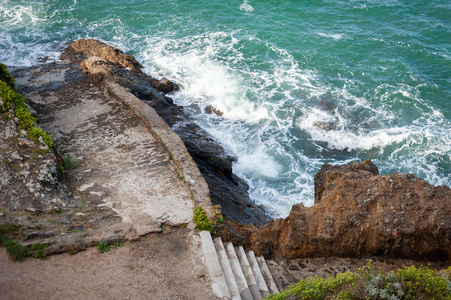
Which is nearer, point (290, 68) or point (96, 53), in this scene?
point (96, 53)

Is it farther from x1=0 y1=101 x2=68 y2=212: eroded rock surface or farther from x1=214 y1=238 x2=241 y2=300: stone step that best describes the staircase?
x1=0 y1=101 x2=68 y2=212: eroded rock surface

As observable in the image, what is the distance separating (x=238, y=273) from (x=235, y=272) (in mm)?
77

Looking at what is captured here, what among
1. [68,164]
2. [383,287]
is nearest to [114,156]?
[68,164]

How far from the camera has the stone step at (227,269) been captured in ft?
25.3

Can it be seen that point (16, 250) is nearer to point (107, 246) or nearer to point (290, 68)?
point (107, 246)

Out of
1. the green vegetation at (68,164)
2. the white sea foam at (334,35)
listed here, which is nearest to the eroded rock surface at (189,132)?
the green vegetation at (68,164)

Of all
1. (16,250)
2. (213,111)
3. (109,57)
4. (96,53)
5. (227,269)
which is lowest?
(213,111)

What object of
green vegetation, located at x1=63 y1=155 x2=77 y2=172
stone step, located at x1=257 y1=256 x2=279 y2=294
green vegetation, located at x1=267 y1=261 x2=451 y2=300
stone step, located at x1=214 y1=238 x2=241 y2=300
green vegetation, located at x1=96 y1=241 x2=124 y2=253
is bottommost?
stone step, located at x1=257 y1=256 x2=279 y2=294

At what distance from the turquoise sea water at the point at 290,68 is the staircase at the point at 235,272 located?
6172 millimetres

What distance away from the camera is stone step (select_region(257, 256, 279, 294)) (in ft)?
27.5

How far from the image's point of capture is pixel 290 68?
23062 mm

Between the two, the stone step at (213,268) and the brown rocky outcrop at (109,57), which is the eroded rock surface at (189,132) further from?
the stone step at (213,268)

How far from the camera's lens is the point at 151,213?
30.7ft

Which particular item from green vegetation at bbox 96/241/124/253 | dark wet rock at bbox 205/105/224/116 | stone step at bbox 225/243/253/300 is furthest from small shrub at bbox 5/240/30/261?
dark wet rock at bbox 205/105/224/116
